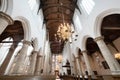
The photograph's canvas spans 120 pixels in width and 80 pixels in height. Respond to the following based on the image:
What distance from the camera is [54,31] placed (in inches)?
745

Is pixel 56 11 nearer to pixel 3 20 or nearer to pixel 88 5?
pixel 88 5

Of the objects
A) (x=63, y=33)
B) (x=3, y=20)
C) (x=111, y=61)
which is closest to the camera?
(x=3, y=20)

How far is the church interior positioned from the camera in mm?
6199

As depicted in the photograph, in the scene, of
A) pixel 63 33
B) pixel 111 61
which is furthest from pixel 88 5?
pixel 111 61

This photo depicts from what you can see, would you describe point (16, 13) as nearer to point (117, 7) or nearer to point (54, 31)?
point (117, 7)

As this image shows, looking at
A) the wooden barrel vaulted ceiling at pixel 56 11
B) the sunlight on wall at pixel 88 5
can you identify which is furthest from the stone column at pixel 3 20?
the wooden barrel vaulted ceiling at pixel 56 11

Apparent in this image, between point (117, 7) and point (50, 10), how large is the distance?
28.3 feet

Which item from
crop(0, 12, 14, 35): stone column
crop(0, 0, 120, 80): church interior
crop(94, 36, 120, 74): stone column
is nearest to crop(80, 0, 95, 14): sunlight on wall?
crop(0, 0, 120, 80): church interior

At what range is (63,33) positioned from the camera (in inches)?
321

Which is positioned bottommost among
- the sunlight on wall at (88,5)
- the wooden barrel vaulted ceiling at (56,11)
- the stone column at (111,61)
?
the stone column at (111,61)

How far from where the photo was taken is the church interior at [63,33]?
620 centimetres

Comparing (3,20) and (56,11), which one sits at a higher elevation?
(56,11)

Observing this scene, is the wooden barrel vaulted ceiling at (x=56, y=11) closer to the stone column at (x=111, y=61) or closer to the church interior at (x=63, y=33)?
the church interior at (x=63, y=33)

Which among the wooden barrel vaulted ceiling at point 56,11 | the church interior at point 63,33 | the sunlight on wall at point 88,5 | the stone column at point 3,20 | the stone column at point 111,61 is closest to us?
the stone column at point 3,20
